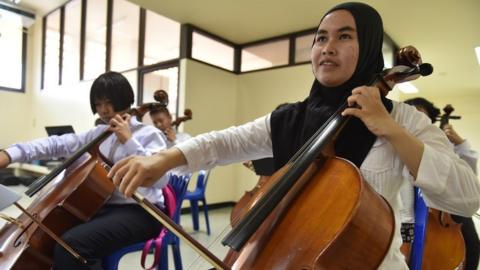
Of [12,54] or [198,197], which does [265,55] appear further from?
[12,54]

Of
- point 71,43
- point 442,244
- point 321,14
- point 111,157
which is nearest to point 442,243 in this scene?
point 442,244

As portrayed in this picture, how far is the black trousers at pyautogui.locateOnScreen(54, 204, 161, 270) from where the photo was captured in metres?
1.14

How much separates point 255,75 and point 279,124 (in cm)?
351

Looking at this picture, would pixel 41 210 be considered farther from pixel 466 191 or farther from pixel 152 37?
pixel 152 37

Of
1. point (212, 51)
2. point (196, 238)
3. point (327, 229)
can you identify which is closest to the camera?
point (327, 229)

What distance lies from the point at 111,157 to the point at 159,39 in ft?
10.5

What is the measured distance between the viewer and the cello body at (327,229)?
0.54 m

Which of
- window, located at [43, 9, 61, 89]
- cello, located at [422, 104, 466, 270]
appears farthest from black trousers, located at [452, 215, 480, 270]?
window, located at [43, 9, 61, 89]

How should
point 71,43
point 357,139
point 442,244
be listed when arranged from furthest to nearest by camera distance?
point 71,43 → point 442,244 → point 357,139

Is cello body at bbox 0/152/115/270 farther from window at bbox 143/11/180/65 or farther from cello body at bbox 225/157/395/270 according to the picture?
window at bbox 143/11/180/65

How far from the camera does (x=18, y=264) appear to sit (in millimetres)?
1103

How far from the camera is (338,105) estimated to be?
0.83 m

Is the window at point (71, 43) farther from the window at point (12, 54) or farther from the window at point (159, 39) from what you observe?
the window at point (159, 39)

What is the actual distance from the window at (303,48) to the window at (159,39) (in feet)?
5.14
